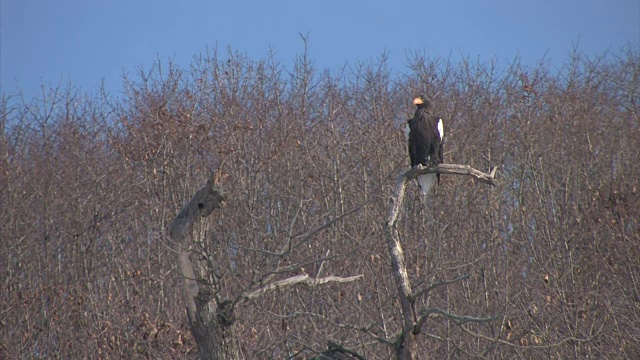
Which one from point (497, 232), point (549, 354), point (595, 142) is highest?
point (595, 142)

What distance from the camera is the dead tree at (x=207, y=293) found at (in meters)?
6.25

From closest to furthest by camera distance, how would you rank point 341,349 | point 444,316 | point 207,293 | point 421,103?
point 444,316
point 341,349
point 207,293
point 421,103

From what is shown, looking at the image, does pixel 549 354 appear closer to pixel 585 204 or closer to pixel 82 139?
pixel 585 204

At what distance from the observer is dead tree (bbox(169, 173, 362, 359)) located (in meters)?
6.25

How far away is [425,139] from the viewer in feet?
30.6

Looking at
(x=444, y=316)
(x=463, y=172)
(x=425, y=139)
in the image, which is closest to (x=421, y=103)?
(x=425, y=139)

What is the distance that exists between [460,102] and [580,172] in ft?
11.2

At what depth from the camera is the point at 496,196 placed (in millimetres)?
14250

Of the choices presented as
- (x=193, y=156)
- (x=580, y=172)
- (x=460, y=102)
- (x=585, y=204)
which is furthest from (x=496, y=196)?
(x=460, y=102)

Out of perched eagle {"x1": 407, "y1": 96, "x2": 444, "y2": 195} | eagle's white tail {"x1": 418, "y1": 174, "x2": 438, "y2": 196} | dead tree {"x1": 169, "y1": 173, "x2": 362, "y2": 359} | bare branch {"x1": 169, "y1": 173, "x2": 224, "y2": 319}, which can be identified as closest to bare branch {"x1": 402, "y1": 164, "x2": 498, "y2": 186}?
dead tree {"x1": 169, "y1": 173, "x2": 362, "y2": 359}

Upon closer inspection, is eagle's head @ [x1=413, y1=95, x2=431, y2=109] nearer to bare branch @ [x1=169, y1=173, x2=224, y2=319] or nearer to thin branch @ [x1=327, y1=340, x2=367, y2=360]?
bare branch @ [x1=169, y1=173, x2=224, y2=319]

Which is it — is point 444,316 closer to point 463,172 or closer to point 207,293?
point 463,172

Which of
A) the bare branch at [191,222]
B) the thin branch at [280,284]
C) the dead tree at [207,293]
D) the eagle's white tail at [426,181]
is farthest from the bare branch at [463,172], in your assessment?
the eagle's white tail at [426,181]

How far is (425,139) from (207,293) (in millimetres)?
3632
